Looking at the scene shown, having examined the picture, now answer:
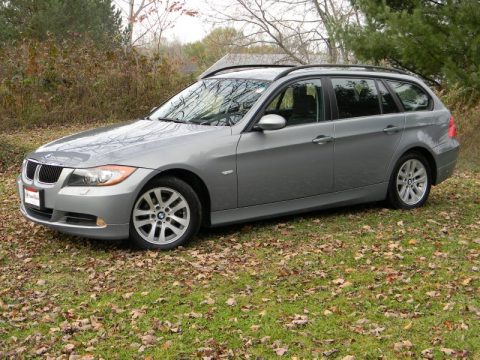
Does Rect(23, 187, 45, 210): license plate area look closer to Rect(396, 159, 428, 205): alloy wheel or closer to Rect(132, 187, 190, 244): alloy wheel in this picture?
Rect(132, 187, 190, 244): alloy wheel

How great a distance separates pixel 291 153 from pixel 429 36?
740 centimetres

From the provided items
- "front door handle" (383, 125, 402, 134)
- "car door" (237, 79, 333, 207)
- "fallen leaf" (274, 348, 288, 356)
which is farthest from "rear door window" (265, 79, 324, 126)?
"fallen leaf" (274, 348, 288, 356)

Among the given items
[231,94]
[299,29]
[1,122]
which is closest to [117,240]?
[231,94]

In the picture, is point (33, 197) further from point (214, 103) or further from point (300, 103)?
point (300, 103)

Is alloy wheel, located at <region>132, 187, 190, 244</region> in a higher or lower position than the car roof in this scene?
lower

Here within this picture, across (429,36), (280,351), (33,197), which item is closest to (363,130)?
(33,197)

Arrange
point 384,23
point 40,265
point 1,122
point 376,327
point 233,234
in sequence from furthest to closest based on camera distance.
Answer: point 1,122 < point 384,23 < point 233,234 < point 40,265 < point 376,327

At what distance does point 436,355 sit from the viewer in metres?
4.25

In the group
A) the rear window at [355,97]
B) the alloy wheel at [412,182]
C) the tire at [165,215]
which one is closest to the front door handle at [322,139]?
the rear window at [355,97]

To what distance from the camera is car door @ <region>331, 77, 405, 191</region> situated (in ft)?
24.8

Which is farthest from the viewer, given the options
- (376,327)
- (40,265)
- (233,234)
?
(233,234)

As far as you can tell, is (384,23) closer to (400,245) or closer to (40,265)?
(400,245)

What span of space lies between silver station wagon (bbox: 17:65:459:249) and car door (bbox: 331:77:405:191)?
14 millimetres

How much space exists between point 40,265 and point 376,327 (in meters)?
3.01
